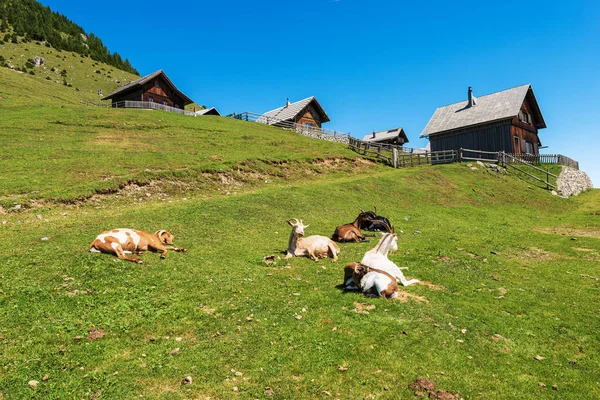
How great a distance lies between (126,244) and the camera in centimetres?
1066

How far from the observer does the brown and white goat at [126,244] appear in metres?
10.3

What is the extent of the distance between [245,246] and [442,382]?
9.00 meters

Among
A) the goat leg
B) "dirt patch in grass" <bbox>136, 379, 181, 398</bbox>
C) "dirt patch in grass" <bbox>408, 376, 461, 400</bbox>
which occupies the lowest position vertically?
"dirt patch in grass" <bbox>408, 376, 461, 400</bbox>

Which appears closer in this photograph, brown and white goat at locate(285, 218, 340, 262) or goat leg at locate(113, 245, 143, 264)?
goat leg at locate(113, 245, 143, 264)

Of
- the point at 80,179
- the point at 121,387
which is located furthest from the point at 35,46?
the point at 121,387

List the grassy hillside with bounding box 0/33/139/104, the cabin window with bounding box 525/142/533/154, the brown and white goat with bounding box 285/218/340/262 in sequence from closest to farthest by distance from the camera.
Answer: the brown and white goat with bounding box 285/218/340/262
the cabin window with bounding box 525/142/533/154
the grassy hillside with bounding box 0/33/139/104

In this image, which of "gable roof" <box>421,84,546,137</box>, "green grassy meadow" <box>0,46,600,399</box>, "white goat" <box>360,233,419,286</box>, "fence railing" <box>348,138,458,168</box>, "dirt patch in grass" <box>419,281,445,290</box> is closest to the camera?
"green grassy meadow" <box>0,46,600,399</box>

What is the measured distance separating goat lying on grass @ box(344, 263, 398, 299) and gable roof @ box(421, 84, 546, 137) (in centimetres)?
4392

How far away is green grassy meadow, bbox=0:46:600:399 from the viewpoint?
5.59 meters

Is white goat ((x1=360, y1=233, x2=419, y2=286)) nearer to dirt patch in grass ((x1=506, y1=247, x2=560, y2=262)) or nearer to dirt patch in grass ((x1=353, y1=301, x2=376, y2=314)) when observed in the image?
dirt patch in grass ((x1=353, y1=301, x2=376, y2=314))

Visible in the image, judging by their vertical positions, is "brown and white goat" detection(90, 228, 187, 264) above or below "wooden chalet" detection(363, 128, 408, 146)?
below

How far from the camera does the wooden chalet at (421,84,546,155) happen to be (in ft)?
149

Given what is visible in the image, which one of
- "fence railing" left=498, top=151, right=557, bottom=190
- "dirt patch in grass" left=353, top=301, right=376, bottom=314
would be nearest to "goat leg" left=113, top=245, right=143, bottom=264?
"dirt patch in grass" left=353, top=301, right=376, bottom=314

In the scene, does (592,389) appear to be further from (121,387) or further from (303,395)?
(121,387)
